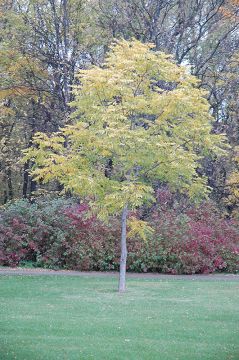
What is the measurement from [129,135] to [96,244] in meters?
7.60

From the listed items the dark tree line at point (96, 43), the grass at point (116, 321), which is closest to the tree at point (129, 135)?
the grass at point (116, 321)

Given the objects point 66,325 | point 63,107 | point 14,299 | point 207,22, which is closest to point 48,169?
point 14,299

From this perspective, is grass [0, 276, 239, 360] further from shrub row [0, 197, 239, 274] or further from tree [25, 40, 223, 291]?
shrub row [0, 197, 239, 274]

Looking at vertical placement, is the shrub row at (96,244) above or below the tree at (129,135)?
below

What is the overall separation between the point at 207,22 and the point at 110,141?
1621 cm

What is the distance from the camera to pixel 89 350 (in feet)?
28.2

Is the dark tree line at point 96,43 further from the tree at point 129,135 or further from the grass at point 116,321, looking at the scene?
the grass at point 116,321

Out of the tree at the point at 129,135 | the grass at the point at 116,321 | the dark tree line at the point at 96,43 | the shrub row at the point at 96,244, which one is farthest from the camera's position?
the dark tree line at the point at 96,43

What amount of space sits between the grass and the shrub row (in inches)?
143

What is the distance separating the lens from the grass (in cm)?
859

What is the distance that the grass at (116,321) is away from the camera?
338 inches

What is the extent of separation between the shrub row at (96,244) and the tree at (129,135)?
17.7ft

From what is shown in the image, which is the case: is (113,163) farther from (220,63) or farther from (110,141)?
(220,63)

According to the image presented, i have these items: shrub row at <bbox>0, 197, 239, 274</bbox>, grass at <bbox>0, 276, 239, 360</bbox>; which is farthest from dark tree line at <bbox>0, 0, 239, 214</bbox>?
grass at <bbox>0, 276, 239, 360</bbox>
